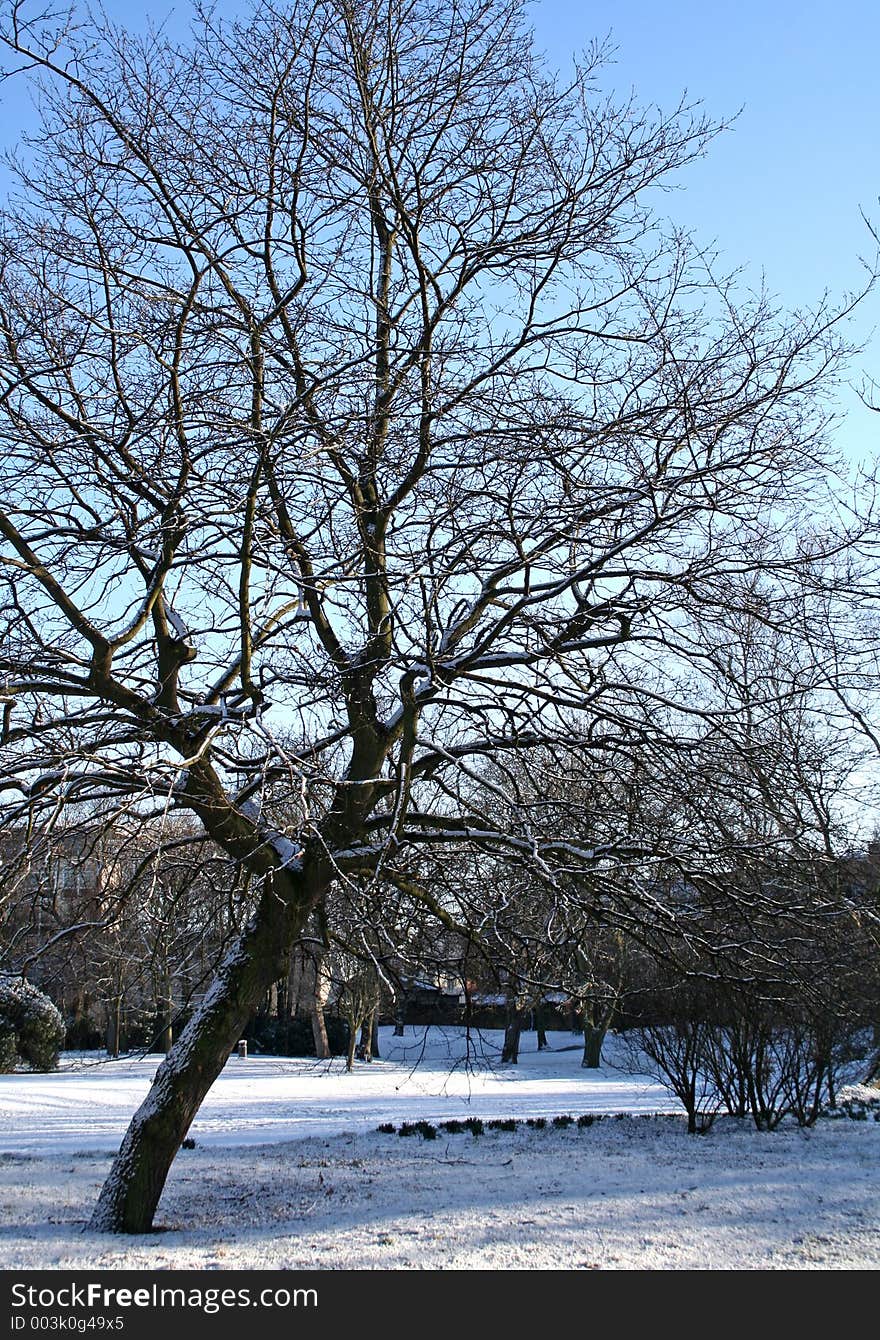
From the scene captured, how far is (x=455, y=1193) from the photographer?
852 centimetres

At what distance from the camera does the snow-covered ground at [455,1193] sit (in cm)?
611

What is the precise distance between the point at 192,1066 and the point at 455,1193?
2.83 m

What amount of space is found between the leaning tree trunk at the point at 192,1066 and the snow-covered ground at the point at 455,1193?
1.03ft

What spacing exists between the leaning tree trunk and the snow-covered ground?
1.03ft

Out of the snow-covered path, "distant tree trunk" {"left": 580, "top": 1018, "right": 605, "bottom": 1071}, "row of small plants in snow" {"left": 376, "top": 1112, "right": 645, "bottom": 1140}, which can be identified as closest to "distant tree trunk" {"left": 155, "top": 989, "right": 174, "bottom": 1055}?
the snow-covered path

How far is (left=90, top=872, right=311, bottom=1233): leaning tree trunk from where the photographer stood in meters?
6.91

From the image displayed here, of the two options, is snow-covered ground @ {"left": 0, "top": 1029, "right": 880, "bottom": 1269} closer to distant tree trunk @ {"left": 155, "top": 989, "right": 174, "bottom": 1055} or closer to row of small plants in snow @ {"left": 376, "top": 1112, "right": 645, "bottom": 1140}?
row of small plants in snow @ {"left": 376, "top": 1112, "right": 645, "bottom": 1140}

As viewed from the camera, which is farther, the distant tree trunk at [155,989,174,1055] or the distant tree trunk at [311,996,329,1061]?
the distant tree trunk at [311,996,329,1061]

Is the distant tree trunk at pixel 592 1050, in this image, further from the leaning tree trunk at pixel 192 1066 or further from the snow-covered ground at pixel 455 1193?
the leaning tree trunk at pixel 192 1066

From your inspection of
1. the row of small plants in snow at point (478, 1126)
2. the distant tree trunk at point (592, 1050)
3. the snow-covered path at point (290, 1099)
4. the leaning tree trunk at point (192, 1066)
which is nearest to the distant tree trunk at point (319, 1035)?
the snow-covered path at point (290, 1099)

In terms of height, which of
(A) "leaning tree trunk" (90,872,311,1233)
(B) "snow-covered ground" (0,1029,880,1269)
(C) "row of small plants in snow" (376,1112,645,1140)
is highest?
(A) "leaning tree trunk" (90,872,311,1233)

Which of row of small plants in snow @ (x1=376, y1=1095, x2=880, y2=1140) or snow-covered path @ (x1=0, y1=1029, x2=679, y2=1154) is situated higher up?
row of small plants in snow @ (x1=376, y1=1095, x2=880, y2=1140)

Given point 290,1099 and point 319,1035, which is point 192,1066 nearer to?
point 290,1099
